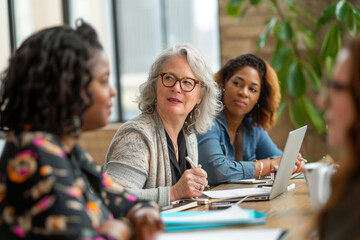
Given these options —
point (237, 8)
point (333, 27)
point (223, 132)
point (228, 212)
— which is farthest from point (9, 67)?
point (237, 8)

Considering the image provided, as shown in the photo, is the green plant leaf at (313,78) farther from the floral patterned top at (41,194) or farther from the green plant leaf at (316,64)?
the floral patterned top at (41,194)

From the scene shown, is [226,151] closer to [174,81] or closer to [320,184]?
[174,81]

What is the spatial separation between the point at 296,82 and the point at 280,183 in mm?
2503

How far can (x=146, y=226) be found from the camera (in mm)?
1161

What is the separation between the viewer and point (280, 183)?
1.84m

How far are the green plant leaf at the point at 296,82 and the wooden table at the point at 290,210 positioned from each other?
2230 mm

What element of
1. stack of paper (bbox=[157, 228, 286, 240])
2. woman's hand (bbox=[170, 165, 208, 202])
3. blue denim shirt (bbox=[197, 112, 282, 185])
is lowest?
blue denim shirt (bbox=[197, 112, 282, 185])

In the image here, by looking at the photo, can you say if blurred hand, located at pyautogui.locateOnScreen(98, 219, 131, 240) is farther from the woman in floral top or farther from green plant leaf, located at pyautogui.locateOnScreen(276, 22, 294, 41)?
green plant leaf, located at pyautogui.locateOnScreen(276, 22, 294, 41)

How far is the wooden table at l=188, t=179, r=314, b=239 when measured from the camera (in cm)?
133

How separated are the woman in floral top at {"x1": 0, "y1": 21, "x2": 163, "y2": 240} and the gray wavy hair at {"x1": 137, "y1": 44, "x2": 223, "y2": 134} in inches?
40.7

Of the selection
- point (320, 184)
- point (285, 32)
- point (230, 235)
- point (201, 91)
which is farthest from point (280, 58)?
point (230, 235)

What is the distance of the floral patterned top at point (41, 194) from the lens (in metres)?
0.97

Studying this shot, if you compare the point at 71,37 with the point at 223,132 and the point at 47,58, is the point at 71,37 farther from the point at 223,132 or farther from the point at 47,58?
the point at 223,132

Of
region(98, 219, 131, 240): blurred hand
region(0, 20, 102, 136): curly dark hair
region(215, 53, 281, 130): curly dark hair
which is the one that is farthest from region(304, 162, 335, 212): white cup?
region(215, 53, 281, 130): curly dark hair
